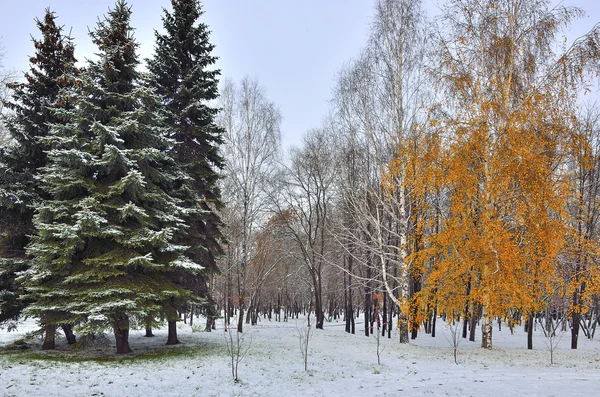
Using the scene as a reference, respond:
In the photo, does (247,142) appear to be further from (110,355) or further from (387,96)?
(110,355)

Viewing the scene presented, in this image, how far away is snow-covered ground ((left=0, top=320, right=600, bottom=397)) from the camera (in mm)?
7363

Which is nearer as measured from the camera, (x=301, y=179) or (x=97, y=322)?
(x=97, y=322)

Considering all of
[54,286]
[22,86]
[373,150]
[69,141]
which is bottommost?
[54,286]

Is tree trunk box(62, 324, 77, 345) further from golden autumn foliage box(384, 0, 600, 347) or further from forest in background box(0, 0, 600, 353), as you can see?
golden autumn foliage box(384, 0, 600, 347)

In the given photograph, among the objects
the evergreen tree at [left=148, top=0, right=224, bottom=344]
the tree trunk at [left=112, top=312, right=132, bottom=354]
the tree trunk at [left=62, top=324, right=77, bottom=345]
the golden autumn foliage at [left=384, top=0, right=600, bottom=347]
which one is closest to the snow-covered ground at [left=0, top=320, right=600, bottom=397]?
the tree trunk at [left=112, top=312, right=132, bottom=354]

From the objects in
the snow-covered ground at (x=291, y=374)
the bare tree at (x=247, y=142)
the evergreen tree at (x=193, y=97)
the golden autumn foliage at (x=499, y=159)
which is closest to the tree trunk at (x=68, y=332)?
the snow-covered ground at (x=291, y=374)

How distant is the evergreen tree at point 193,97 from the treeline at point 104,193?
0.23 feet

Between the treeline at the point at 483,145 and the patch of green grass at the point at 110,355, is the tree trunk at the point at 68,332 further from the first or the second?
the treeline at the point at 483,145

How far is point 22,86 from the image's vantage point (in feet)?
42.7

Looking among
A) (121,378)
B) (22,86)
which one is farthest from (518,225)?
(22,86)

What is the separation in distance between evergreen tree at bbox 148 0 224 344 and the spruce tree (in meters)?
3.47

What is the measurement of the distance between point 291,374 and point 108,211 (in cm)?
726

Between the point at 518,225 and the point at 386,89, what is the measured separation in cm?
820

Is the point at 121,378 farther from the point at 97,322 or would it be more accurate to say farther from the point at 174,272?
the point at 174,272
